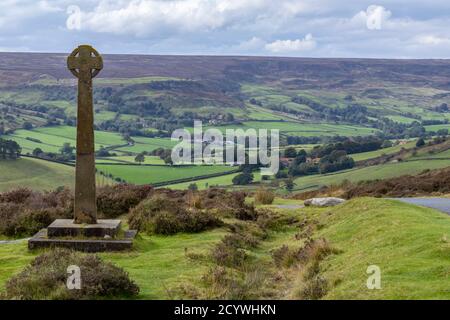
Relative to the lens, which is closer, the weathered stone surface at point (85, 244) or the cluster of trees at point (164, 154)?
the weathered stone surface at point (85, 244)

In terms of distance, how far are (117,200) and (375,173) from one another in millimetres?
39348

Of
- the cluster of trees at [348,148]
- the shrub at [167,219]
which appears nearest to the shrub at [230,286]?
the shrub at [167,219]

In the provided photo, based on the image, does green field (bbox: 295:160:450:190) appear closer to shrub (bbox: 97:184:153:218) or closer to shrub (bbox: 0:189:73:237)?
shrub (bbox: 97:184:153:218)

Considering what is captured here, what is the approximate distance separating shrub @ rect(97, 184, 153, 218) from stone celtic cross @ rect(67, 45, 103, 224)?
6545mm

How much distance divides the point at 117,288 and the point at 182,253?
4.48 m

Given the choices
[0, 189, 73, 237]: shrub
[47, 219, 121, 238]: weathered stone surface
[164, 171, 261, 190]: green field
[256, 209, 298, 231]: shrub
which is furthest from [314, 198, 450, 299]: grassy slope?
[164, 171, 261, 190]: green field

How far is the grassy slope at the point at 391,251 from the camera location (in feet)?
32.7

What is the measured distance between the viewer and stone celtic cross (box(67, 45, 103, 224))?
15844mm

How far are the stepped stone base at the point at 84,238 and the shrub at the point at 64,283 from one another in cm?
356

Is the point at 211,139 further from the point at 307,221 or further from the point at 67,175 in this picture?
the point at 307,221

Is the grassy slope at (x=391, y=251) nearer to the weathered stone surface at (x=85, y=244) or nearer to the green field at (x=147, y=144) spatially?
the weathered stone surface at (x=85, y=244)

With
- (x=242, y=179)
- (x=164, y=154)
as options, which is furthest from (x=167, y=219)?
A: (x=164, y=154)

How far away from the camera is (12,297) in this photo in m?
10.2

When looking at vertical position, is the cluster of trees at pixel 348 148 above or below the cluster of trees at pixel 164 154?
above
